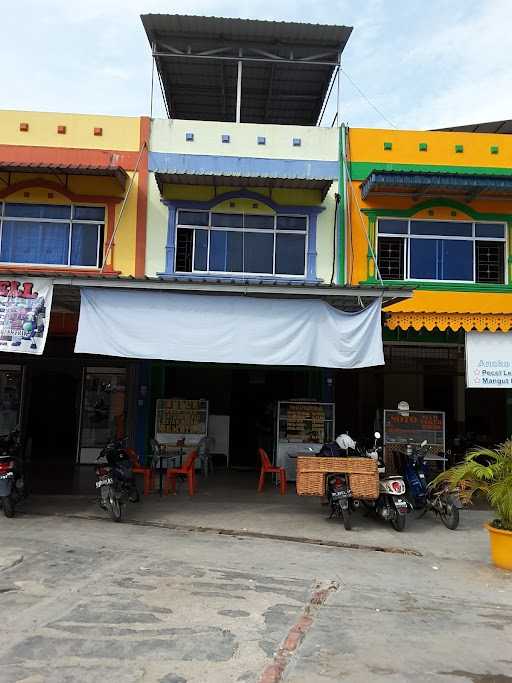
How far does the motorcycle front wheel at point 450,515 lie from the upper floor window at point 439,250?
6052 mm

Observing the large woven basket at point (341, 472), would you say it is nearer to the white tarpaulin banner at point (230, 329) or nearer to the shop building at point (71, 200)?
the white tarpaulin banner at point (230, 329)

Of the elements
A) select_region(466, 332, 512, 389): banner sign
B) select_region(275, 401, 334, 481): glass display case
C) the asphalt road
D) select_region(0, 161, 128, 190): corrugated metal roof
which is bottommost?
the asphalt road

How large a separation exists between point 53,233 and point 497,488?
1086 cm

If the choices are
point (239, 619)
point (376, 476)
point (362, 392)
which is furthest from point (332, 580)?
point (362, 392)

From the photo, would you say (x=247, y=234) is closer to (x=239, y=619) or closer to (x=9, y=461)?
(x=9, y=461)

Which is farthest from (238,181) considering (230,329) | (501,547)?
(501,547)

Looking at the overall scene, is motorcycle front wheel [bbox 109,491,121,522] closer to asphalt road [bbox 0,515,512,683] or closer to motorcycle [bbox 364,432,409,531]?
asphalt road [bbox 0,515,512,683]

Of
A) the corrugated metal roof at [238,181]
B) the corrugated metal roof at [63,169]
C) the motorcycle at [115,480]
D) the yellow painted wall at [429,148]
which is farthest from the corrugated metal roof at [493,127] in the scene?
the motorcycle at [115,480]

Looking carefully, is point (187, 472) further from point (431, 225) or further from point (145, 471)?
point (431, 225)

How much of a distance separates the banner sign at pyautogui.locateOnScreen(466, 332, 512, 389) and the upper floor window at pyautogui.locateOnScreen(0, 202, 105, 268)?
8210 millimetres

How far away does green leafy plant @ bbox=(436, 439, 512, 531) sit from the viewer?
7453 mm

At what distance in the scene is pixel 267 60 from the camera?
14594mm

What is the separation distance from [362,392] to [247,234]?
6.45 meters

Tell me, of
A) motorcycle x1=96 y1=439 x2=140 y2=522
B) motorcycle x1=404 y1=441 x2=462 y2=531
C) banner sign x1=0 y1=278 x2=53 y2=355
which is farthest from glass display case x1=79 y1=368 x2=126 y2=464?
motorcycle x1=404 y1=441 x2=462 y2=531
